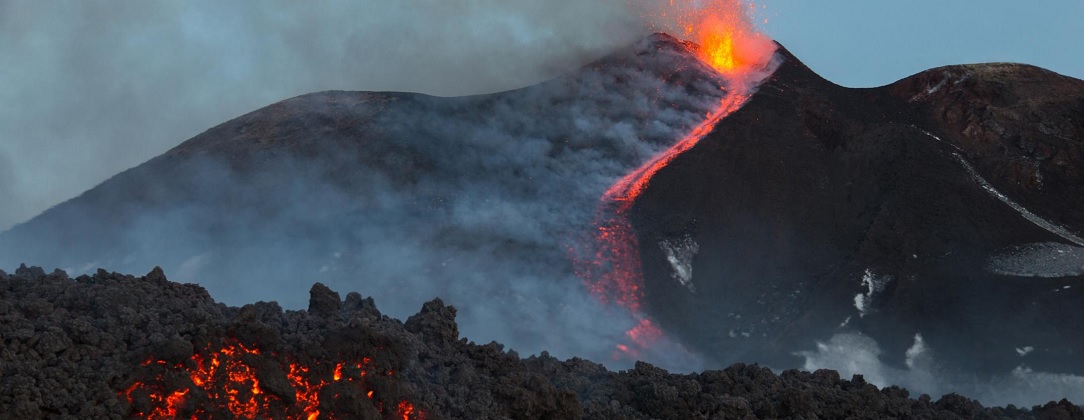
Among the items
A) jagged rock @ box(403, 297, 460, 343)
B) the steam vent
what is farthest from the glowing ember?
the steam vent

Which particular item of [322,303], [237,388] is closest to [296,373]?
[237,388]

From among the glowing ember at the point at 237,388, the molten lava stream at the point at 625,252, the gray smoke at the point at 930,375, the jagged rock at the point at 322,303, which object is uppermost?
the molten lava stream at the point at 625,252

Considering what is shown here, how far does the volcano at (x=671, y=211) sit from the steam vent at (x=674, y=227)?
0.07 m

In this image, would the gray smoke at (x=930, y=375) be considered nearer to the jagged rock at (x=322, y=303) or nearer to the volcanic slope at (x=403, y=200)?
the volcanic slope at (x=403, y=200)

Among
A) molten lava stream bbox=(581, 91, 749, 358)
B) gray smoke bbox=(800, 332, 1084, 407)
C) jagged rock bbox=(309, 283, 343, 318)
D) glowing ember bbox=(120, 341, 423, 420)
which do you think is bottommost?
glowing ember bbox=(120, 341, 423, 420)

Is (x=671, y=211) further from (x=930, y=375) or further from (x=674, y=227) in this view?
(x=930, y=375)

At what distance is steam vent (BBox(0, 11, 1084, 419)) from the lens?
23812 millimetres

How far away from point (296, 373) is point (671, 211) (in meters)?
18.2

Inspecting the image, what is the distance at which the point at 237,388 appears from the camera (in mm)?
11344

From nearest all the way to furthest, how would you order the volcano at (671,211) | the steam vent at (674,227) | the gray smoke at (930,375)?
1. the steam vent at (674,227)
2. the gray smoke at (930,375)
3. the volcano at (671,211)

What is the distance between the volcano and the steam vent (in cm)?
7

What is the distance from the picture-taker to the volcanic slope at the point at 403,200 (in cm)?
2472

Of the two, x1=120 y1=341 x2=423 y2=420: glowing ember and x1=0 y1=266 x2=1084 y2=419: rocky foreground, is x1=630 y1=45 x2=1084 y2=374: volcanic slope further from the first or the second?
x1=120 y1=341 x2=423 y2=420: glowing ember

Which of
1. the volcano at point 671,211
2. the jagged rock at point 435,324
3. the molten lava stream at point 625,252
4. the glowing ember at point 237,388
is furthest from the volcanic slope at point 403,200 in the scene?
the glowing ember at point 237,388
